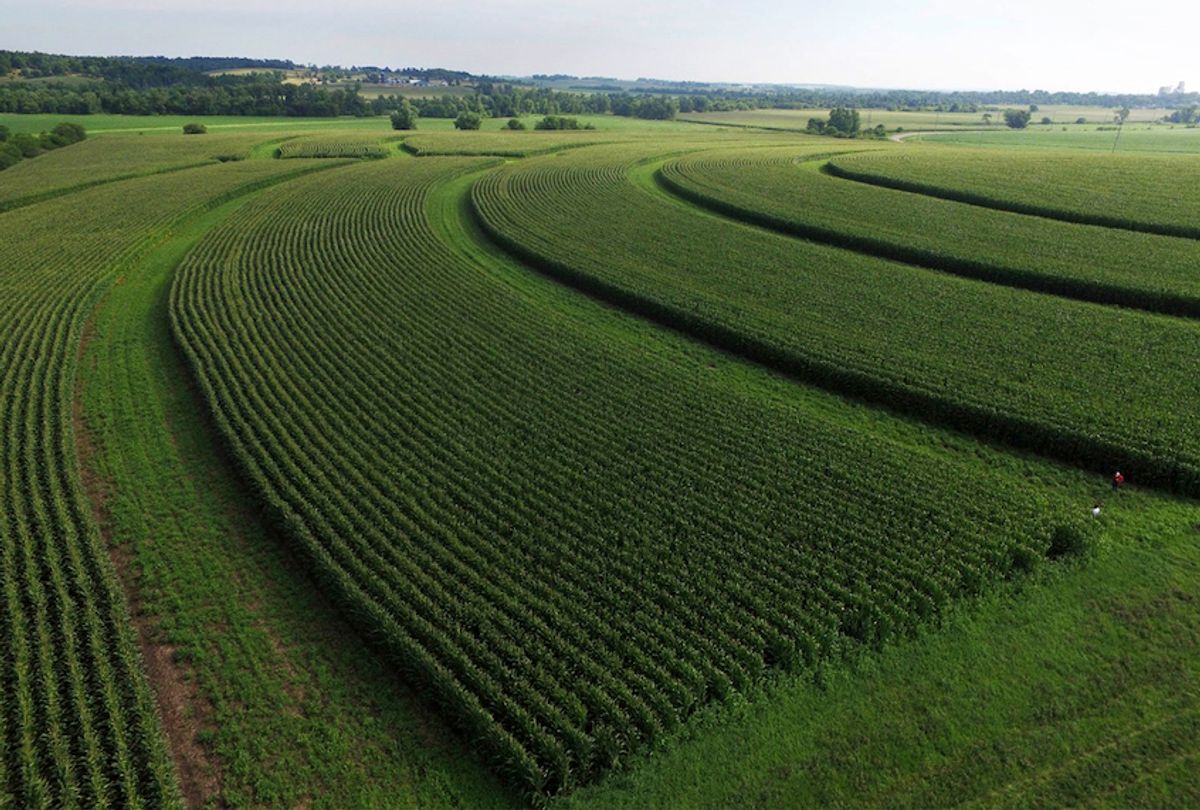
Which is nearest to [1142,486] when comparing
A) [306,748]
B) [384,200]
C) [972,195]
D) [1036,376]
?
[1036,376]

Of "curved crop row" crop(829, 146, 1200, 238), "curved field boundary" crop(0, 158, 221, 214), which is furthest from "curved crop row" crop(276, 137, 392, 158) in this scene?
"curved crop row" crop(829, 146, 1200, 238)

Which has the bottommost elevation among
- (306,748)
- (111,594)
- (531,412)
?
(306,748)

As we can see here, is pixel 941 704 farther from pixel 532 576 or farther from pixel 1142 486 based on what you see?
pixel 1142 486

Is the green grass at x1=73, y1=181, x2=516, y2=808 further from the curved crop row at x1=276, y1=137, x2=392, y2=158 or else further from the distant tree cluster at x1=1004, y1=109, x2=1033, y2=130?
the distant tree cluster at x1=1004, y1=109, x2=1033, y2=130

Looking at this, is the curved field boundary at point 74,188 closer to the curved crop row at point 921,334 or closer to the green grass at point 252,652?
the curved crop row at point 921,334

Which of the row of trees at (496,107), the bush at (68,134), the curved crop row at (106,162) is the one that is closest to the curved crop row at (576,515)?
the curved crop row at (106,162)

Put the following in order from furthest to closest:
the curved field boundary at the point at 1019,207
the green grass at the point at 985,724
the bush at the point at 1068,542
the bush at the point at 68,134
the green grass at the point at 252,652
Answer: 1. the bush at the point at 68,134
2. the curved field boundary at the point at 1019,207
3. the bush at the point at 1068,542
4. the green grass at the point at 252,652
5. the green grass at the point at 985,724

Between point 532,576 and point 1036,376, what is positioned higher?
point 1036,376
